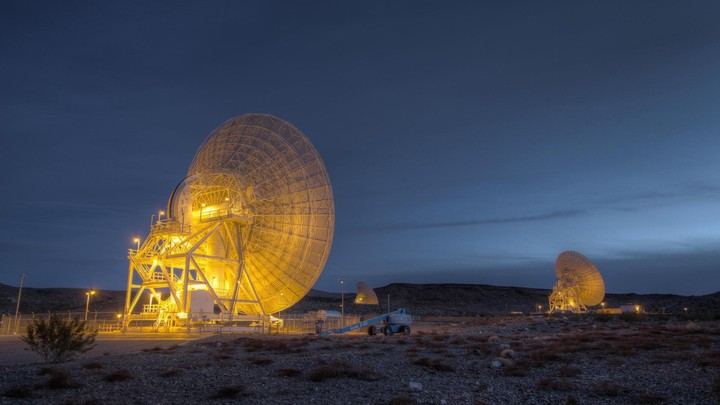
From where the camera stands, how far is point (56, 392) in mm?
11516

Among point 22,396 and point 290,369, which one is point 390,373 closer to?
point 290,369

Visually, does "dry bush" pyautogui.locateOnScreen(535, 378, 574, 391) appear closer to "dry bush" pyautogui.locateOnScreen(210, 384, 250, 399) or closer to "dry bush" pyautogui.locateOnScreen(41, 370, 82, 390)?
"dry bush" pyautogui.locateOnScreen(210, 384, 250, 399)

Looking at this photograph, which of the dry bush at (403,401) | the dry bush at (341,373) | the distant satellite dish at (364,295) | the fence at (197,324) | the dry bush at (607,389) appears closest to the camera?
the dry bush at (403,401)

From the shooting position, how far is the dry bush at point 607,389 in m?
12.6

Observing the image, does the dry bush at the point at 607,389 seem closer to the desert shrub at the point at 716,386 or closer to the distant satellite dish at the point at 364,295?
the desert shrub at the point at 716,386

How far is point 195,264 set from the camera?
122ft

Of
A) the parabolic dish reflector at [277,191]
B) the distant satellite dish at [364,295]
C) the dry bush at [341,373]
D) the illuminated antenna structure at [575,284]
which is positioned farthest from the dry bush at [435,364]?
the distant satellite dish at [364,295]

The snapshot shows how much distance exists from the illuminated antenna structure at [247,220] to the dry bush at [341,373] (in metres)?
23.6

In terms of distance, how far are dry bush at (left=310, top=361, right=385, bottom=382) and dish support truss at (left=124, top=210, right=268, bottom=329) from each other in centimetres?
2296

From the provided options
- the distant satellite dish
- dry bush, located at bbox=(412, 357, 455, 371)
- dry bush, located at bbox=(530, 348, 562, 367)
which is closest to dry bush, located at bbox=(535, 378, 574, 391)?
dry bush, located at bbox=(412, 357, 455, 371)

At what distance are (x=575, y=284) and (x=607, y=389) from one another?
220 ft

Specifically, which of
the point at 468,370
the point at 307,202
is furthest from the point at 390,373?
the point at 307,202

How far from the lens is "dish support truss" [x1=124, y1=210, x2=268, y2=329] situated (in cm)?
3738

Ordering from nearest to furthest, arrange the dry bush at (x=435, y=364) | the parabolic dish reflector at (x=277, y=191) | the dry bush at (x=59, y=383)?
the dry bush at (x=59, y=383) → the dry bush at (x=435, y=364) → the parabolic dish reflector at (x=277, y=191)
